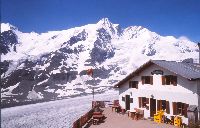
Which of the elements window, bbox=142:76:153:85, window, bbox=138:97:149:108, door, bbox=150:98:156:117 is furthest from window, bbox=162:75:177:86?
window, bbox=138:97:149:108

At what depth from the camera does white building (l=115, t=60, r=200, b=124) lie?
2530 cm

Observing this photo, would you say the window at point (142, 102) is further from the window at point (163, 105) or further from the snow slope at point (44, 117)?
the snow slope at point (44, 117)

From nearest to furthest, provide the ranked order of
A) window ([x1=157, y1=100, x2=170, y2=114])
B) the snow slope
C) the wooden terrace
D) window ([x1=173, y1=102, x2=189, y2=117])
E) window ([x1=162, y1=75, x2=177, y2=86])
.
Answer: the wooden terrace, window ([x1=173, y1=102, x2=189, y2=117]), window ([x1=162, y1=75, x2=177, y2=86]), window ([x1=157, y1=100, x2=170, y2=114]), the snow slope

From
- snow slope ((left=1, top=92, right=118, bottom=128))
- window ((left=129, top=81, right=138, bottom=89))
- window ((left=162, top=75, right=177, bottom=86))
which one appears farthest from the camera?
snow slope ((left=1, top=92, right=118, bottom=128))

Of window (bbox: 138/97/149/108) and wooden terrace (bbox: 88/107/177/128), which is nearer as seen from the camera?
wooden terrace (bbox: 88/107/177/128)

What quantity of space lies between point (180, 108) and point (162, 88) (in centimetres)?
301

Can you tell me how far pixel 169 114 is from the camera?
26.9 meters

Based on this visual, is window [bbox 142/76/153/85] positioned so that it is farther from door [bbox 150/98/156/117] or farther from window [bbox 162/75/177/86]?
door [bbox 150/98/156/117]

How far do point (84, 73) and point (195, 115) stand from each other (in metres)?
146

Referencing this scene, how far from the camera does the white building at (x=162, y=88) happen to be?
2530 centimetres

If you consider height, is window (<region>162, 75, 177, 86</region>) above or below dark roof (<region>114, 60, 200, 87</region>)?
below

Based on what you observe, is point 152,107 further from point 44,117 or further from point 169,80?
point 44,117

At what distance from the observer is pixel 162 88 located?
28.1 metres

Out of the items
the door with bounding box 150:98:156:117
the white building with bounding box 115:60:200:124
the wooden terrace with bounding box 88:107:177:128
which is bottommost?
the wooden terrace with bounding box 88:107:177:128
